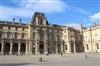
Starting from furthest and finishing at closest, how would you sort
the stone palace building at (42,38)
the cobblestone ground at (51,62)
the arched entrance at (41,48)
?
the arched entrance at (41,48)
the stone palace building at (42,38)
the cobblestone ground at (51,62)

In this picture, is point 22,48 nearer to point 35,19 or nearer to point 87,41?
point 35,19

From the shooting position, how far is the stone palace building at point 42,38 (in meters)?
67.1

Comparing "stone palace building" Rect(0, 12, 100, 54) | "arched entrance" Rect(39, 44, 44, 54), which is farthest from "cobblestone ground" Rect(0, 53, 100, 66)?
"arched entrance" Rect(39, 44, 44, 54)

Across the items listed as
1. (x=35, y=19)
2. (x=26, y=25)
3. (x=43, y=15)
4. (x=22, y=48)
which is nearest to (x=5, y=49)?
(x=22, y=48)

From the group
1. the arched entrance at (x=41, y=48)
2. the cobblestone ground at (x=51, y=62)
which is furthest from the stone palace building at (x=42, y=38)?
the cobblestone ground at (x=51, y=62)

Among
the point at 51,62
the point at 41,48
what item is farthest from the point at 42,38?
the point at 51,62

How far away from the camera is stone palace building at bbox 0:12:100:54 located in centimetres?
6706

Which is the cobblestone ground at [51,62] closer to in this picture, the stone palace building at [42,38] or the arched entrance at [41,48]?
the stone palace building at [42,38]

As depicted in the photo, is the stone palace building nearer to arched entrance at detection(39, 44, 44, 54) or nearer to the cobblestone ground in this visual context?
arched entrance at detection(39, 44, 44, 54)

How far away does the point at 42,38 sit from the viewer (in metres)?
73.2

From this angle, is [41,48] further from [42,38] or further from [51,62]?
[51,62]

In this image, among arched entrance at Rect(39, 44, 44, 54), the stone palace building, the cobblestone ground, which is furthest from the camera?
arched entrance at Rect(39, 44, 44, 54)

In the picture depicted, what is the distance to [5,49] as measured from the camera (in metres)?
65.8

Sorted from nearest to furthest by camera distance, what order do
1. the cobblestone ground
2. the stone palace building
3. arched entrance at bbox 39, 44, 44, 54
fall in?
the cobblestone ground, the stone palace building, arched entrance at bbox 39, 44, 44, 54
